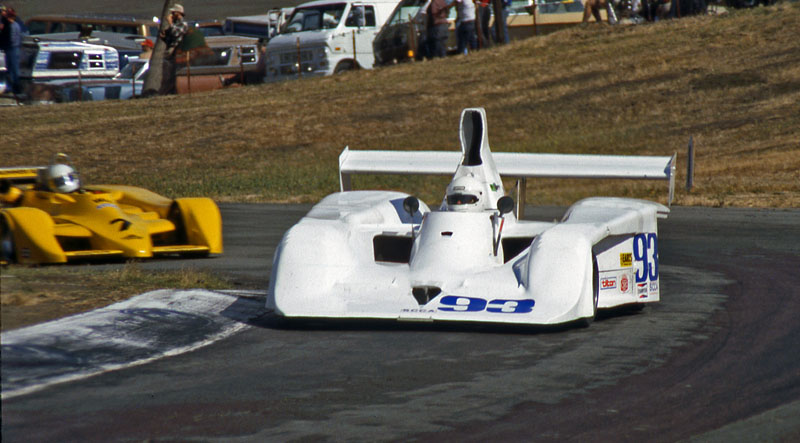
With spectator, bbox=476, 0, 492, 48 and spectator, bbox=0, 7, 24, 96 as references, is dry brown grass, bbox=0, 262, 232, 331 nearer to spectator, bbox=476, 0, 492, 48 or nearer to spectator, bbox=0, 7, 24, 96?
spectator, bbox=0, 7, 24, 96

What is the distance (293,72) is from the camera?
105 feet

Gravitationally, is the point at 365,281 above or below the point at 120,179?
above

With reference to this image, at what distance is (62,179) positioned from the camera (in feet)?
39.3

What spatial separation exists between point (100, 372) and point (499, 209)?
3603 mm

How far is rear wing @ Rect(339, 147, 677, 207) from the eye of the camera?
9.78m

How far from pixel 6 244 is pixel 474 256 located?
5.76 meters

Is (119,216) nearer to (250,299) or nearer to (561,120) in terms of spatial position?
(250,299)

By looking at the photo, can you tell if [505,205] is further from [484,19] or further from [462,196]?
[484,19]

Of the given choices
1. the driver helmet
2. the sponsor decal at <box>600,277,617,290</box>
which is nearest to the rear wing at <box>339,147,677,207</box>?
the sponsor decal at <box>600,277,617,290</box>

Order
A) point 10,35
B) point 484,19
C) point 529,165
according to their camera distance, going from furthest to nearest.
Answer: point 484,19 < point 10,35 < point 529,165

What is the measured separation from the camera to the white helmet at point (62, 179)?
39.3ft

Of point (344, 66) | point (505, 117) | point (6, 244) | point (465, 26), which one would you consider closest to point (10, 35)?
point (344, 66)

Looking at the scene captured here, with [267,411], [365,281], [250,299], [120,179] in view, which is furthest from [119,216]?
[120,179]

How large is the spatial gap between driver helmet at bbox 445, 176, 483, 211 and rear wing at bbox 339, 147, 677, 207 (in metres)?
1.19
